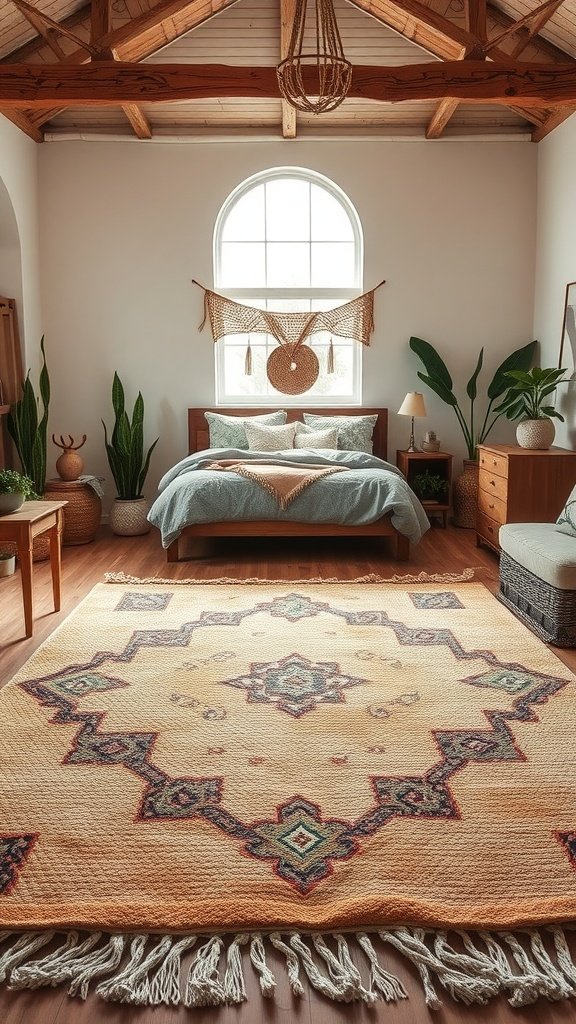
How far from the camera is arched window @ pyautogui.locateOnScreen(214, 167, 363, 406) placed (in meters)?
6.70

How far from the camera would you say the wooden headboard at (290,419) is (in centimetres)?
668

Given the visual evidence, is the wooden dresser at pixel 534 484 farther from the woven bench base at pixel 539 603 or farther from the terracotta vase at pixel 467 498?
the terracotta vase at pixel 467 498

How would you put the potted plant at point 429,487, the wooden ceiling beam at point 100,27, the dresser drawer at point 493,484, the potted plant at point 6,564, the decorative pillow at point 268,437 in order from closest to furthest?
the potted plant at point 6,564
the wooden ceiling beam at point 100,27
the dresser drawer at point 493,484
the decorative pillow at point 268,437
the potted plant at point 429,487

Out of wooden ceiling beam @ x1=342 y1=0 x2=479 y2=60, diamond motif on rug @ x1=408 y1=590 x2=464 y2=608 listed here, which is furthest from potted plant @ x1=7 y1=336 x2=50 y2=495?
wooden ceiling beam @ x1=342 y1=0 x2=479 y2=60

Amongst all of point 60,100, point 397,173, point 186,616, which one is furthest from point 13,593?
point 397,173

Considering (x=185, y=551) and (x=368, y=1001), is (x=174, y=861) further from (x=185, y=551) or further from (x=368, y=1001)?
(x=185, y=551)

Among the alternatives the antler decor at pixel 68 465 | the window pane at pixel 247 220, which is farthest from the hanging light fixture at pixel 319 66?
the antler decor at pixel 68 465

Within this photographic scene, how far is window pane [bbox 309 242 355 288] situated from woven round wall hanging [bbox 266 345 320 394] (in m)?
0.57

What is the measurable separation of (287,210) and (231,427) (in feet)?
6.13

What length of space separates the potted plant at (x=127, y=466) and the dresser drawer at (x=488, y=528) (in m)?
2.53

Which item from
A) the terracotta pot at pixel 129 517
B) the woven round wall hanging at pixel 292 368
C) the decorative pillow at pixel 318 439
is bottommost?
the terracotta pot at pixel 129 517

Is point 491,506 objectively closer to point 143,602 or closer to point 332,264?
point 143,602

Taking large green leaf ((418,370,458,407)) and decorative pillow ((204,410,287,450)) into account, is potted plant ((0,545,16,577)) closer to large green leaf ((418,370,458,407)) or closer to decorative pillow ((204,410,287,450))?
decorative pillow ((204,410,287,450))

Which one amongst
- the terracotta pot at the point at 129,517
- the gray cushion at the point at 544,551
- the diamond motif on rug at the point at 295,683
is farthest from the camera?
the terracotta pot at the point at 129,517
